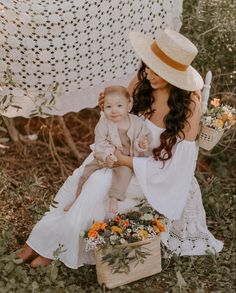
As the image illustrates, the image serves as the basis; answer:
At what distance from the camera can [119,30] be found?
4.10m

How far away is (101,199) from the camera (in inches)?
141

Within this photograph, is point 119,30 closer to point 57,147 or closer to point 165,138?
point 165,138

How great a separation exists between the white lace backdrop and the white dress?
21.2 inches

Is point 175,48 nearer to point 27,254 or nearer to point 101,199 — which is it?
point 101,199

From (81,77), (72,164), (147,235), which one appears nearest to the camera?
(147,235)

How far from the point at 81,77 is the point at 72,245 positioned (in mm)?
1101

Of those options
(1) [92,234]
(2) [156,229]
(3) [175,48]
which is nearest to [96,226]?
(1) [92,234]

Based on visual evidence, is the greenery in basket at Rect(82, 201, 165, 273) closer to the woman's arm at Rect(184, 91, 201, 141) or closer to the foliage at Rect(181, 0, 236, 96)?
the woman's arm at Rect(184, 91, 201, 141)

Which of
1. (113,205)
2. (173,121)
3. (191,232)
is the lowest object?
(191,232)

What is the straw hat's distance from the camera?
3482 millimetres

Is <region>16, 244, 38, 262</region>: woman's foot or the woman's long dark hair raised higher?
the woman's long dark hair

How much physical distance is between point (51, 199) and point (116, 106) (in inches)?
28.9

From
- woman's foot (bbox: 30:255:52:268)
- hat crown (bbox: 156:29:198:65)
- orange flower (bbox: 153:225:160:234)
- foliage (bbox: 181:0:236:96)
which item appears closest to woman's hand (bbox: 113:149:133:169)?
orange flower (bbox: 153:225:160:234)

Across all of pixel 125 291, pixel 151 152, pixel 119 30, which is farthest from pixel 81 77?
pixel 125 291
